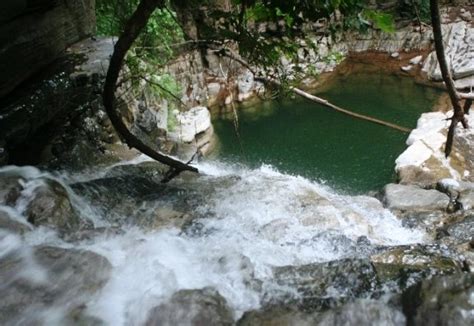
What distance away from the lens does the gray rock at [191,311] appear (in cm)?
262

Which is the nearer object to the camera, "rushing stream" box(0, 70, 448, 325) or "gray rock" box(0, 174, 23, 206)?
"rushing stream" box(0, 70, 448, 325)

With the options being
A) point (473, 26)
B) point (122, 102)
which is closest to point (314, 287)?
point (122, 102)

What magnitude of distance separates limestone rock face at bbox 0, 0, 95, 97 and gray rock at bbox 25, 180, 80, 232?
131 centimetres

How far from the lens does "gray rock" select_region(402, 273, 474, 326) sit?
6.98 feet

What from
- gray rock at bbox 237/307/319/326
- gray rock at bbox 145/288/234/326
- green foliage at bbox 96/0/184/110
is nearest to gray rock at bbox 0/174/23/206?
gray rock at bbox 145/288/234/326

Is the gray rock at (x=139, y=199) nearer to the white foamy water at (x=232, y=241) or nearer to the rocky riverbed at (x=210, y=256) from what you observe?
the rocky riverbed at (x=210, y=256)

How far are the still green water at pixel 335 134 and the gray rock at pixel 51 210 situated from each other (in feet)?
18.8

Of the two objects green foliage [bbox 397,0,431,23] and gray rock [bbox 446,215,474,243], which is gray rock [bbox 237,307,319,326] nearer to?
gray rock [bbox 446,215,474,243]

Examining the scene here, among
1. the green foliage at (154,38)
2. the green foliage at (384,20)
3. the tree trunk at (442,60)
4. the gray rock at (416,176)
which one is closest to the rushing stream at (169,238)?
the gray rock at (416,176)

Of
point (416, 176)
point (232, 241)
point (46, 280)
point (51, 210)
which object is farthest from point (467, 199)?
point (46, 280)

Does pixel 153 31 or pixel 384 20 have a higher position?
pixel 384 20

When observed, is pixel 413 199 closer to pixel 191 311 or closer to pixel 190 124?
pixel 191 311

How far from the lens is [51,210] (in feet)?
12.7

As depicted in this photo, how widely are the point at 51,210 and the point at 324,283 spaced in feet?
8.40
